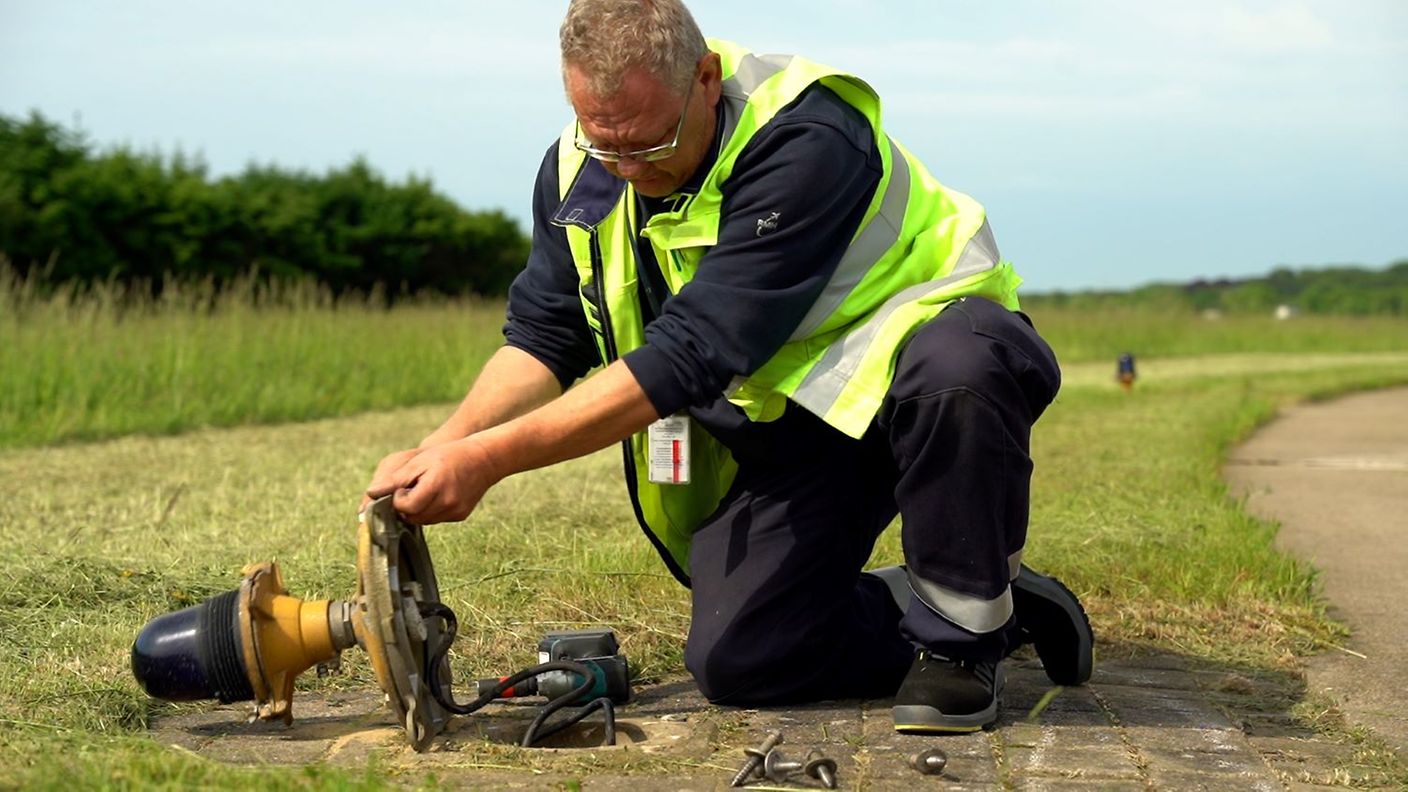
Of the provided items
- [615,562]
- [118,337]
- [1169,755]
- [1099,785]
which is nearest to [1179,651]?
[1169,755]

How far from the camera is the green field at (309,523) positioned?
141 inches

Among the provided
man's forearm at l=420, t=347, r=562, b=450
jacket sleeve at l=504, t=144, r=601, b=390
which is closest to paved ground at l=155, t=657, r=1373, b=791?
man's forearm at l=420, t=347, r=562, b=450

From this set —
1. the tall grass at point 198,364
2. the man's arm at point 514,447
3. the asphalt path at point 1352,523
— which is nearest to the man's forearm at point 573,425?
the man's arm at point 514,447

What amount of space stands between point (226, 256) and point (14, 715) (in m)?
18.3

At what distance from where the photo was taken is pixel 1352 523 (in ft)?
21.0

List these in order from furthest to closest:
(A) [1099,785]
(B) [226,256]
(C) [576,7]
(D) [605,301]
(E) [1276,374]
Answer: (B) [226,256] → (E) [1276,374] → (D) [605,301] → (C) [576,7] → (A) [1099,785]

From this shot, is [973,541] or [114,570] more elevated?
[973,541]

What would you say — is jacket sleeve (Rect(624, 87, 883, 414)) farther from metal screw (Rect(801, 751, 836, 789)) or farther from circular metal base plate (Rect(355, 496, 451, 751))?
metal screw (Rect(801, 751, 836, 789))

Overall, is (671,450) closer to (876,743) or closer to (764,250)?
(764,250)

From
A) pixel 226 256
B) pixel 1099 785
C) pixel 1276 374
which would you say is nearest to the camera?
pixel 1099 785

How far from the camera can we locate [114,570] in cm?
445

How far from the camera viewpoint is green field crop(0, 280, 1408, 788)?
3588 mm

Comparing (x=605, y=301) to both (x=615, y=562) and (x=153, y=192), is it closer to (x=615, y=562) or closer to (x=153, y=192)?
(x=615, y=562)

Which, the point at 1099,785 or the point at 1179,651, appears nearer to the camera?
the point at 1099,785
